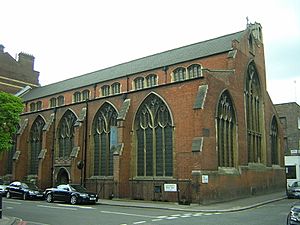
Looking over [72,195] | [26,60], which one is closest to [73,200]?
[72,195]

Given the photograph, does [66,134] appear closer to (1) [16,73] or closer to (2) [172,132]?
(2) [172,132]

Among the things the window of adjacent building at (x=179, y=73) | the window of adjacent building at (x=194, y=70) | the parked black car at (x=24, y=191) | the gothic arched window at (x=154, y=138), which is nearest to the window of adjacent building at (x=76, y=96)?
the window of adjacent building at (x=179, y=73)

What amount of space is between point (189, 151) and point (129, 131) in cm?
648

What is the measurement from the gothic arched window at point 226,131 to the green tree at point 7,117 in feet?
47.0

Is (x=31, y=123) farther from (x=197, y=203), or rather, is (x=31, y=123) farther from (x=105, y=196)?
(x=197, y=203)

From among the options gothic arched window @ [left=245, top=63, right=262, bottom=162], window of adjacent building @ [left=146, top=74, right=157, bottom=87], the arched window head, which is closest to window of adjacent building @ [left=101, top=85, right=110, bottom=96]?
window of adjacent building @ [left=146, top=74, right=157, bottom=87]

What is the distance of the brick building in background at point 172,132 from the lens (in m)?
25.8

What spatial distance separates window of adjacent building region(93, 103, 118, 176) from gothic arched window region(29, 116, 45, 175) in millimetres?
9386

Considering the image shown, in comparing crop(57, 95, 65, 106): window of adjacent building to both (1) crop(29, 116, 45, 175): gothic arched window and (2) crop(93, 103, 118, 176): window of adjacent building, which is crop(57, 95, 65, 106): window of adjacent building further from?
(2) crop(93, 103, 118, 176): window of adjacent building

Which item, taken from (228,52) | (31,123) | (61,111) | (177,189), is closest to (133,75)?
(61,111)

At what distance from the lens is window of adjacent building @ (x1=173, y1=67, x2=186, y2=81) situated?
112 ft

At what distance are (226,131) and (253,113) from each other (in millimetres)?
7012

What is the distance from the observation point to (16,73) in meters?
57.4

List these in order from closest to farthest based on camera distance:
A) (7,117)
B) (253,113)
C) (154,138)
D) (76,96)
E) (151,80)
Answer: (7,117), (154,138), (253,113), (151,80), (76,96)
